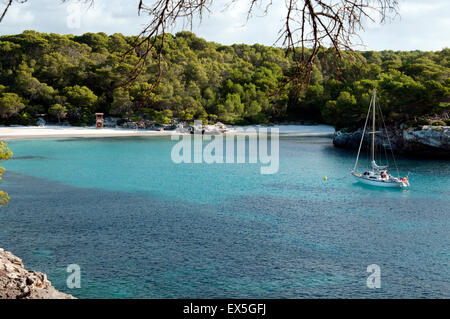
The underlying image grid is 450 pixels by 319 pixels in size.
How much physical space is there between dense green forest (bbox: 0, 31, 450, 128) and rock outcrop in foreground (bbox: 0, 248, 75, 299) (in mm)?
45614

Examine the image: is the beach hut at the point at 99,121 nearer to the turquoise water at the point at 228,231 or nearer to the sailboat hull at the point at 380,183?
the turquoise water at the point at 228,231

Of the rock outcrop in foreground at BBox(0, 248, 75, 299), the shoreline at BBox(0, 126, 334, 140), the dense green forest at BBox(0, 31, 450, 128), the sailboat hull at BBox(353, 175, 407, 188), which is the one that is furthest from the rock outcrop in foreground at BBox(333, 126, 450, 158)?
the rock outcrop in foreground at BBox(0, 248, 75, 299)

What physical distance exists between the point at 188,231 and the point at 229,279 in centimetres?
532

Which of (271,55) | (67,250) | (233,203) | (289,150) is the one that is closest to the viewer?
(67,250)

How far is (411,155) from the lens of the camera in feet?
148

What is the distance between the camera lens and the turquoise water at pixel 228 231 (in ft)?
42.6

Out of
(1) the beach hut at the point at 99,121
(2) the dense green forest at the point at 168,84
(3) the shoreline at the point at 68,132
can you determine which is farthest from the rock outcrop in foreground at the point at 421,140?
(1) the beach hut at the point at 99,121

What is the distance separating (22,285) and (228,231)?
34.5 ft

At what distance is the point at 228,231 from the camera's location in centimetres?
1819

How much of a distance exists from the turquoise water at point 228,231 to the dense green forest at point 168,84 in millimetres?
24806

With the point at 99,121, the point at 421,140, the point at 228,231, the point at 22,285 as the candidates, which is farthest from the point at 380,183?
the point at 99,121
